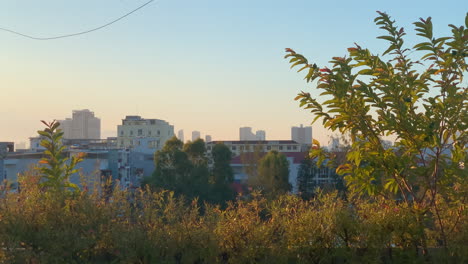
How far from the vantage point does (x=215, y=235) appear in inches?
179

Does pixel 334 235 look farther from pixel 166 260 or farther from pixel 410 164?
pixel 166 260

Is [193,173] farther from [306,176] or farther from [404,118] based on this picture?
[404,118]

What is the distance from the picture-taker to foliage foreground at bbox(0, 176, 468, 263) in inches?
172

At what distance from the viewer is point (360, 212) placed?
4703 millimetres

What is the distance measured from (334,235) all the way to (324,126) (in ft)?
3.28

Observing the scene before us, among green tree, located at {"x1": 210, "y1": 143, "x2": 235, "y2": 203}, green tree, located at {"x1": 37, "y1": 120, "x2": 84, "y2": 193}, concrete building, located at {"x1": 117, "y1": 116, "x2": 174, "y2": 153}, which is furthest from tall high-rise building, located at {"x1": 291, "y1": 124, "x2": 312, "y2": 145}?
green tree, located at {"x1": 37, "y1": 120, "x2": 84, "y2": 193}

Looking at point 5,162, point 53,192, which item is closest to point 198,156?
point 5,162

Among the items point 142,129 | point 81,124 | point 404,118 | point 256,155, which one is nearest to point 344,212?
point 404,118

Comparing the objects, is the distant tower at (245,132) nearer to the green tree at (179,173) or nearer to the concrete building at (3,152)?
the concrete building at (3,152)

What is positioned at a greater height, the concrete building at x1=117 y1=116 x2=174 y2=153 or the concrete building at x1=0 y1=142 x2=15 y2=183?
the concrete building at x1=117 y1=116 x2=174 y2=153

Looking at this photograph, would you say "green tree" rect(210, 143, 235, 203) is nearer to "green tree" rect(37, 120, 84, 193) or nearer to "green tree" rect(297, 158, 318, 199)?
"green tree" rect(297, 158, 318, 199)

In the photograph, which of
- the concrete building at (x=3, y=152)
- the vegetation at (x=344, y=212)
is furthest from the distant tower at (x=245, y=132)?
the vegetation at (x=344, y=212)

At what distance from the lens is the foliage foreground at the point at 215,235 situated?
14.3 feet

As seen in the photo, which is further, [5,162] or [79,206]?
[5,162]
